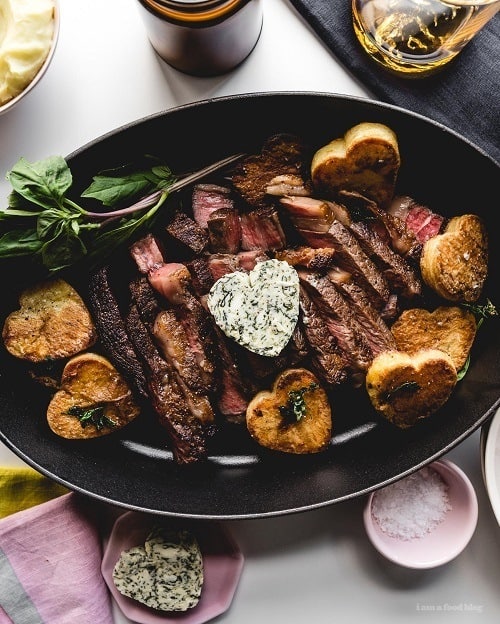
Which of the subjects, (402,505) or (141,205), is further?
(402,505)

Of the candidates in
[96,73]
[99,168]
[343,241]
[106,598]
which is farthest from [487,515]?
[96,73]

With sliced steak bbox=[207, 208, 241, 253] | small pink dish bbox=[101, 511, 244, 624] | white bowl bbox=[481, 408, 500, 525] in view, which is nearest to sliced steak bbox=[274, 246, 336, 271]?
sliced steak bbox=[207, 208, 241, 253]

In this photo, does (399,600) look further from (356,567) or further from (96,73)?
(96,73)

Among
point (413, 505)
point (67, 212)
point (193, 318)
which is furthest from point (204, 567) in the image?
point (67, 212)

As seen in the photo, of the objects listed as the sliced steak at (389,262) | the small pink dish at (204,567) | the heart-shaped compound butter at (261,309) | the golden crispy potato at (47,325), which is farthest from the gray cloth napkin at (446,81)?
the small pink dish at (204,567)

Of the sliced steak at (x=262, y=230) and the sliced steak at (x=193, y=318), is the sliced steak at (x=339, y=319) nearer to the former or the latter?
the sliced steak at (x=262, y=230)

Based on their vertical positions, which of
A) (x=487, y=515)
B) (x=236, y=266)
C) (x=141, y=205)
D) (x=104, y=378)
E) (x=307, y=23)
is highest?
(x=307, y=23)
